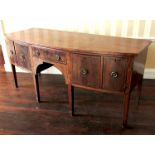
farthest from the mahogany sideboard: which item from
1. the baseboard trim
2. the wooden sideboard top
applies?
the baseboard trim

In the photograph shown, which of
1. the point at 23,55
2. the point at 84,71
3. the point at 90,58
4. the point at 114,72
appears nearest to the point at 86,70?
the point at 84,71

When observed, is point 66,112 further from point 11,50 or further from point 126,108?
point 11,50

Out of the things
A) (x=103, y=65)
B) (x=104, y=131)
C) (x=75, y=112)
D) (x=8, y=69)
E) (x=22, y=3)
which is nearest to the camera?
(x=103, y=65)

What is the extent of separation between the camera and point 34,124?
1.80 m

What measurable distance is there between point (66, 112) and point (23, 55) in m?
0.76

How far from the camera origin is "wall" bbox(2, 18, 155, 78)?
7.56 ft

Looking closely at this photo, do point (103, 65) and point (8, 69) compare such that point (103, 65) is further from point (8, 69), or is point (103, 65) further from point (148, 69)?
point (8, 69)

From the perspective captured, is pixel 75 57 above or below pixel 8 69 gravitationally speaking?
above

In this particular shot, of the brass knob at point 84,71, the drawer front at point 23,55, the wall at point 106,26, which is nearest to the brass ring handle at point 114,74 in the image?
the brass knob at point 84,71

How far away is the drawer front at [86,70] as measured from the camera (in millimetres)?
1546

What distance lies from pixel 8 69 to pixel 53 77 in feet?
2.52

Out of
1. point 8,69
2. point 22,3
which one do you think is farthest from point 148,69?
point 8,69

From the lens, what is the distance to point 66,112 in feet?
6.45

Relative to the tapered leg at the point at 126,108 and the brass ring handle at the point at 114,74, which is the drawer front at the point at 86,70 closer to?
the brass ring handle at the point at 114,74
